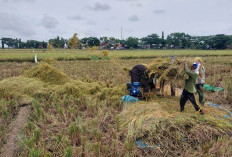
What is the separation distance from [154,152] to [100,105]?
221 cm

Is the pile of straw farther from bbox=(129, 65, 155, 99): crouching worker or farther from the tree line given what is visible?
the tree line

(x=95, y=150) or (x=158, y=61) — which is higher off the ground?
(x=158, y=61)

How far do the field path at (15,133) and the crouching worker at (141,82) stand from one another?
2.86 metres

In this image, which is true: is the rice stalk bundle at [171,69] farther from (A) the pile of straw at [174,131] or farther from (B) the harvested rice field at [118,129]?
(A) the pile of straw at [174,131]

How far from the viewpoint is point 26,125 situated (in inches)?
133

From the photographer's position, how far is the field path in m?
2.66

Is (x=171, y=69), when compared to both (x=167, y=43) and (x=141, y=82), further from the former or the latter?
(x=167, y=43)

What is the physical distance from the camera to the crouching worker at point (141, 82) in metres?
4.84

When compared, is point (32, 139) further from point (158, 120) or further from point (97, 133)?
point (158, 120)

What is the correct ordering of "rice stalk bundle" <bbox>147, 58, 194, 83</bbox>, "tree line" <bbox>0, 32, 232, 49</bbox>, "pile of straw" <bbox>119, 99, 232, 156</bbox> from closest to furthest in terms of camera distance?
"pile of straw" <bbox>119, 99, 232, 156</bbox> → "rice stalk bundle" <bbox>147, 58, 194, 83</bbox> → "tree line" <bbox>0, 32, 232, 49</bbox>

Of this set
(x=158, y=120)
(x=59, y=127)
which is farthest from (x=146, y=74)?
(x=59, y=127)

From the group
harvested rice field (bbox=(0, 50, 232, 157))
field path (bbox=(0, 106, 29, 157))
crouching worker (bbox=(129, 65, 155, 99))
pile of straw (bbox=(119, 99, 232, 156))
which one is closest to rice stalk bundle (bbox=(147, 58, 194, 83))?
harvested rice field (bbox=(0, 50, 232, 157))

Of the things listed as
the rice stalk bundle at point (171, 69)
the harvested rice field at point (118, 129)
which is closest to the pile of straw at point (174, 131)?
the harvested rice field at point (118, 129)

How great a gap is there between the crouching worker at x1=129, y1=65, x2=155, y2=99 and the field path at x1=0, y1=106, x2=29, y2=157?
286 centimetres
